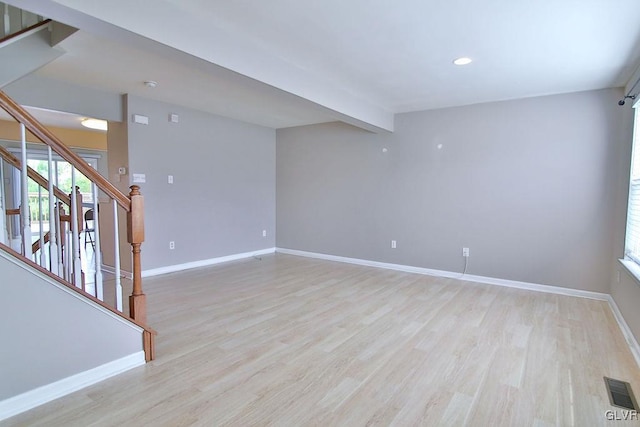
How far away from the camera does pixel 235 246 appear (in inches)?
230

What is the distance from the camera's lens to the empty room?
191 centimetres

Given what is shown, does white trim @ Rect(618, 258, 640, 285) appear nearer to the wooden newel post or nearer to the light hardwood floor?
the light hardwood floor

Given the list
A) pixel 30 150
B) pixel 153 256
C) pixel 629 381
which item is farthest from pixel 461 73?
pixel 30 150

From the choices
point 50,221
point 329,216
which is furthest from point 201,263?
point 50,221

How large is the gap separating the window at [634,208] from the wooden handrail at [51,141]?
4173mm

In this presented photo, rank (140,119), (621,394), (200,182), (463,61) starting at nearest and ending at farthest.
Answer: (621,394)
(463,61)
(140,119)
(200,182)

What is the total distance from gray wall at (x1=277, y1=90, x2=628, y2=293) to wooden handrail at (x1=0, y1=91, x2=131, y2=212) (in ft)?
12.8

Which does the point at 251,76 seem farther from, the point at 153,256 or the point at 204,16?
the point at 153,256

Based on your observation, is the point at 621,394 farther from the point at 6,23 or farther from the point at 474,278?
the point at 6,23

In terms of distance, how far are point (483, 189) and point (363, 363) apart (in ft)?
10.3

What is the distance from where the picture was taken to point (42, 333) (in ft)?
6.02

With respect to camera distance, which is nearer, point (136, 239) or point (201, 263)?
point (136, 239)

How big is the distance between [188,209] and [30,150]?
3871mm

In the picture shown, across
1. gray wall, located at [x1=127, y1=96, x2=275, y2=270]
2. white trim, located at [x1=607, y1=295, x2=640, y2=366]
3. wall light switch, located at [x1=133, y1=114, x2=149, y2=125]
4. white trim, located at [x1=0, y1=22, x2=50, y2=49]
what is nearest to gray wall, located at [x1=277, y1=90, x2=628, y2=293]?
white trim, located at [x1=607, y1=295, x2=640, y2=366]
